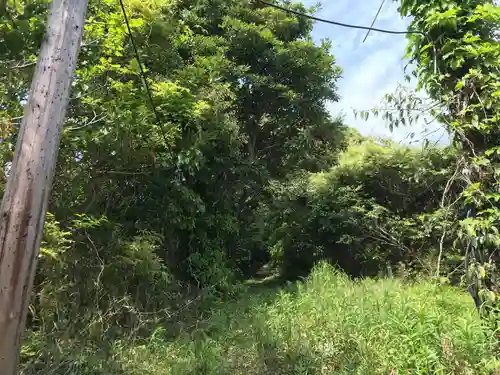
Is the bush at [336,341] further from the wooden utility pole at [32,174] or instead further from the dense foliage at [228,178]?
the wooden utility pole at [32,174]

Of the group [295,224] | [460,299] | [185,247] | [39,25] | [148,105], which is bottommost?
[460,299]

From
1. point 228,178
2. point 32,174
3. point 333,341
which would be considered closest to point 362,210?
point 228,178

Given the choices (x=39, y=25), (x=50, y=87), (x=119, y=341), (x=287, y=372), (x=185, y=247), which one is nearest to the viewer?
(x=50, y=87)

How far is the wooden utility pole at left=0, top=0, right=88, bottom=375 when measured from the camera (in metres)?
2.23

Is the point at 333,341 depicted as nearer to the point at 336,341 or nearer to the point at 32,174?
the point at 336,341

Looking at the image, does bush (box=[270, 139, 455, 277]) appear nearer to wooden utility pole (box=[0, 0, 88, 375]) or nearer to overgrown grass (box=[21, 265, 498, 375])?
overgrown grass (box=[21, 265, 498, 375])

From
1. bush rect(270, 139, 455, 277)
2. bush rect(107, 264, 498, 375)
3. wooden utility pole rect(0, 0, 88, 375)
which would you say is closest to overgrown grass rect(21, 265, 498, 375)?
bush rect(107, 264, 498, 375)

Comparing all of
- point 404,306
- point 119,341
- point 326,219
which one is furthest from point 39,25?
point 326,219

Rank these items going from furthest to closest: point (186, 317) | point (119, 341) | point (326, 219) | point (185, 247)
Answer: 1. point (326, 219)
2. point (185, 247)
3. point (186, 317)
4. point (119, 341)

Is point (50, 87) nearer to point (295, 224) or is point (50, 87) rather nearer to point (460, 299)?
point (460, 299)

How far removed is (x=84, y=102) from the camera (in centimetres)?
621

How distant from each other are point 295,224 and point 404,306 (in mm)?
6897

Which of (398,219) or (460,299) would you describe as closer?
(460,299)

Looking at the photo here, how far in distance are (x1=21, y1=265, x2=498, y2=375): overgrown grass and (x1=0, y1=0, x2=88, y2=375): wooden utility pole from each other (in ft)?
8.24
